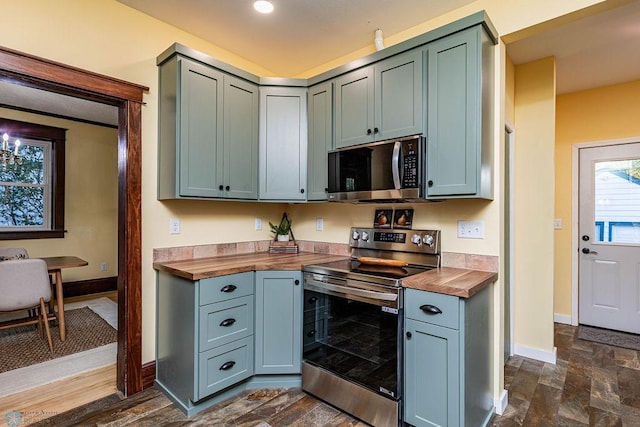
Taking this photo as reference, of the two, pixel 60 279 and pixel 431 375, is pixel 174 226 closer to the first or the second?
pixel 60 279

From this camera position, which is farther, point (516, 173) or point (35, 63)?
point (516, 173)

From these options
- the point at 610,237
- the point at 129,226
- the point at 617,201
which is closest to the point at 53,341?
the point at 129,226

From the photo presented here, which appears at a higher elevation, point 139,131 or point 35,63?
point 35,63

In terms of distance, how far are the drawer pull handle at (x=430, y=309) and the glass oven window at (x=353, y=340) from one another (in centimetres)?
16

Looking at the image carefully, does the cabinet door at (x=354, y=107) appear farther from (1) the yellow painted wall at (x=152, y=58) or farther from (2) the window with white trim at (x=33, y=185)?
(2) the window with white trim at (x=33, y=185)

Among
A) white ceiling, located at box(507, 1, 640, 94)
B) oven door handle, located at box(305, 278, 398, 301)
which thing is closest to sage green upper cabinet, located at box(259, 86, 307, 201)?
oven door handle, located at box(305, 278, 398, 301)

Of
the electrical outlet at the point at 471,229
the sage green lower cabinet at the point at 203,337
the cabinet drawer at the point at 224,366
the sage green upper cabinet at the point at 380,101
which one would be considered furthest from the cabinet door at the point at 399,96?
the cabinet drawer at the point at 224,366

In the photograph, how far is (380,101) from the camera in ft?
7.45

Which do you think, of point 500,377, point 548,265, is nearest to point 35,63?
point 500,377

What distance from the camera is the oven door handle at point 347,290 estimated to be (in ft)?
6.05

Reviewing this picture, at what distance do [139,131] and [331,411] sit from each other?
91.2 inches

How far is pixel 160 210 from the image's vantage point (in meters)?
2.45

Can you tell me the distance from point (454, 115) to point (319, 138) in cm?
109

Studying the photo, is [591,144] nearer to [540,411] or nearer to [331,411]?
[540,411]
